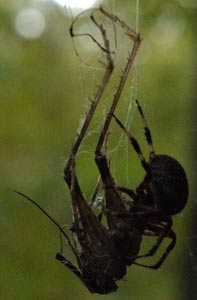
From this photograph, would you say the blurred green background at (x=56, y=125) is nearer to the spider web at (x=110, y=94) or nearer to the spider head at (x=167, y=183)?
A: the spider web at (x=110, y=94)

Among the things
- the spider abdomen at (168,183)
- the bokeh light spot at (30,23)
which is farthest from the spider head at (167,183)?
the bokeh light spot at (30,23)

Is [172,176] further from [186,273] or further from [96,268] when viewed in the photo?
[186,273]

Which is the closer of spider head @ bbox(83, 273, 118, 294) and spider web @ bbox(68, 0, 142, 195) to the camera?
spider head @ bbox(83, 273, 118, 294)

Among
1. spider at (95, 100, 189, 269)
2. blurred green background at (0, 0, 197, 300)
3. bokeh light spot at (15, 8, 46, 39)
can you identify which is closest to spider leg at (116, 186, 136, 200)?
spider at (95, 100, 189, 269)

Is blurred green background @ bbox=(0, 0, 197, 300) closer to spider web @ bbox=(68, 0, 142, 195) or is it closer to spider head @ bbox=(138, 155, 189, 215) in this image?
spider web @ bbox=(68, 0, 142, 195)

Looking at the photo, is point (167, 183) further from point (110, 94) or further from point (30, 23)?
point (30, 23)

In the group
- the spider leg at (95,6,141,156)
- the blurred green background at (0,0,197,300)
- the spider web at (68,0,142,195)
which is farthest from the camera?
the blurred green background at (0,0,197,300)
